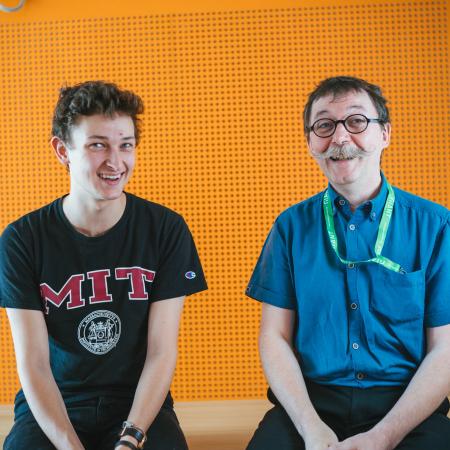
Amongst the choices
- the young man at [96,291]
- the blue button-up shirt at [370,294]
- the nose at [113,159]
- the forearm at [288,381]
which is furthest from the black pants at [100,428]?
the nose at [113,159]

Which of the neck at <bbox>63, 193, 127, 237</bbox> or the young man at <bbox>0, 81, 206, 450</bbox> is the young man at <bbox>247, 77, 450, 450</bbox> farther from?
the neck at <bbox>63, 193, 127, 237</bbox>

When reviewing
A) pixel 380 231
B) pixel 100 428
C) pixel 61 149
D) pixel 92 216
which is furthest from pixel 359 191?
pixel 100 428

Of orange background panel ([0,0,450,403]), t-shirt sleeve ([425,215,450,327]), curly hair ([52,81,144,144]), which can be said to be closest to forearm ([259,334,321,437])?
t-shirt sleeve ([425,215,450,327])

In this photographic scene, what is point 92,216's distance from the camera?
91.5 inches

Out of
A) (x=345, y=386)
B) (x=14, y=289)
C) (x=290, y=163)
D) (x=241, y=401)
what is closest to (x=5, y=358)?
(x=241, y=401)

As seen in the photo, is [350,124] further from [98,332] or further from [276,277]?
[98,332]

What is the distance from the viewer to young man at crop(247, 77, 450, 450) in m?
2.12

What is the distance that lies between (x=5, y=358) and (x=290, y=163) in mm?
2165

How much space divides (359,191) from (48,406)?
4.51 ft

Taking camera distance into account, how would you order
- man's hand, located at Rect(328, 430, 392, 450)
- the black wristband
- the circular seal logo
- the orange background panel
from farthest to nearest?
the orange background panel < the circular seal logo < the black wristband < man's hand, located at Rect(328, 430, 392, 450)

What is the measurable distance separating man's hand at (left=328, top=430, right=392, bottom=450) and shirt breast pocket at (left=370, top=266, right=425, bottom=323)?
42 centimetres

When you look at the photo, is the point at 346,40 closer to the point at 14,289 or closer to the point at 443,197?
the point at 443,197

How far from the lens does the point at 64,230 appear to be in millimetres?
2326

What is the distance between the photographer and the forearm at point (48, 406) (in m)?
2.07
